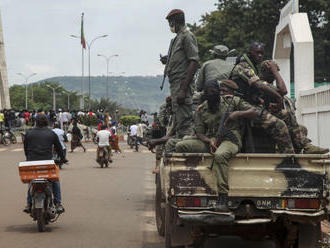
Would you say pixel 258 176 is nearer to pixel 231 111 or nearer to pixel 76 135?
pixel 231 111

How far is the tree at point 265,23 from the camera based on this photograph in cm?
5112

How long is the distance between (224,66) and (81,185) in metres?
8.41

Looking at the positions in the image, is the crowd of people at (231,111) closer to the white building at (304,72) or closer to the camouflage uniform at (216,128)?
the camouflage uniform at (216,128)

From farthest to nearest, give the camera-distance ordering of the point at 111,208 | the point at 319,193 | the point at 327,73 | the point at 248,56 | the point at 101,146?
the point at 327,73
the point at 101,146
the point at 111,208
the point at 248,56
the point at 319,193

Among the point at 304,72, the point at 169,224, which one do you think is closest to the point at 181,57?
the point at 169,224

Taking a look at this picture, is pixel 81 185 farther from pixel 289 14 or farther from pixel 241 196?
pixel 241 196

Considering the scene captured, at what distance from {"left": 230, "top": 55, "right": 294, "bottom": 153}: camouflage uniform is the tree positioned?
1681 inches

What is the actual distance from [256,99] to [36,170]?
3317 mm

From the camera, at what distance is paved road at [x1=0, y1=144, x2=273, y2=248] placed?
31.0 feet

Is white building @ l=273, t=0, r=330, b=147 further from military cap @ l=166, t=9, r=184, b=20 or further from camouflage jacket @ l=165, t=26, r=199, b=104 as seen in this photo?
military cap @ l=166, t=9, r=184, b=20

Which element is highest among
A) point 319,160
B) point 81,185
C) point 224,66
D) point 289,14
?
point 289,14

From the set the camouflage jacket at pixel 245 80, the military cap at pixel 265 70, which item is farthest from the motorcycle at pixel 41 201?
the military cap at pixel 265 70

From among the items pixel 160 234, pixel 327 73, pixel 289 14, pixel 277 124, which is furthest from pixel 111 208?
pixel 327 73

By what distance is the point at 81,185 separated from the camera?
18.0 metres
